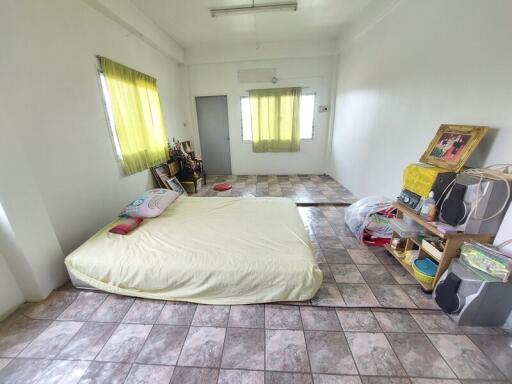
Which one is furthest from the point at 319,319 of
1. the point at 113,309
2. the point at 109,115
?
the point at 109,115

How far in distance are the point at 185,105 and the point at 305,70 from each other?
2.87m

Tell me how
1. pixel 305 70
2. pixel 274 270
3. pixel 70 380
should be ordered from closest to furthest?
pixel 70 380, pixel 274 270, pixel 305 70

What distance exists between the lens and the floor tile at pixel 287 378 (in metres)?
1.12

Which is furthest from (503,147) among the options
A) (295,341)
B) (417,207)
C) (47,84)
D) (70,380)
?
(47,84)

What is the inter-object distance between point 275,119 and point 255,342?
449 cm

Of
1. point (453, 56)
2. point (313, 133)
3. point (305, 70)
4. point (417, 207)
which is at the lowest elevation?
point (417, 207)

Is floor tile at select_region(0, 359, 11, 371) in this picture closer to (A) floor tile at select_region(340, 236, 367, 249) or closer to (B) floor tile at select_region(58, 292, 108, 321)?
(B) floor tile at select_region(58, 292, 108, 321)

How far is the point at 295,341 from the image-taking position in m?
1.32

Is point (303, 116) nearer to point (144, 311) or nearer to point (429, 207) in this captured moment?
point (429, 207)

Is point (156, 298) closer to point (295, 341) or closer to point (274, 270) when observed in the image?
point (274, 270)

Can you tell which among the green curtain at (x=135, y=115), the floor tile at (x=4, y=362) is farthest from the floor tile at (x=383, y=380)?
the green curtain at (x=135, y=115)

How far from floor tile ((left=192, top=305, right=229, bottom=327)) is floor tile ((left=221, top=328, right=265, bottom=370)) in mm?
101

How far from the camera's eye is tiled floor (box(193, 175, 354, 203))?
380 cm

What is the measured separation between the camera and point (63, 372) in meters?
1.18
